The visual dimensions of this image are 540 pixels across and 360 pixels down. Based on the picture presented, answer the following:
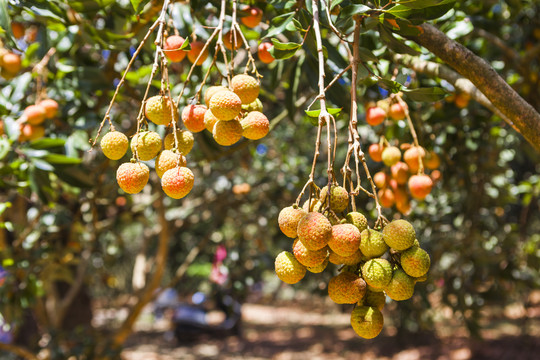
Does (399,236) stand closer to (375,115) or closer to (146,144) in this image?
(146,144)

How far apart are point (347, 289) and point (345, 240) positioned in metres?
0.10

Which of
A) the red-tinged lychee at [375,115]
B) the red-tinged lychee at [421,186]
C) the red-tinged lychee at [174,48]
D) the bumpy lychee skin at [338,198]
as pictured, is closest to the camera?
the bumpy lychee skin at [338,198]

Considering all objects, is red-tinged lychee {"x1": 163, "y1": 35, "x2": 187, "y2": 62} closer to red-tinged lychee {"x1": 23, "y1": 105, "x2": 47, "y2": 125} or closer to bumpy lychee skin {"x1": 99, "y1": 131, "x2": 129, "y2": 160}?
bumpy lychee skin {"x1": 99, "y1": 131, "x2": 129, "y2": 160}

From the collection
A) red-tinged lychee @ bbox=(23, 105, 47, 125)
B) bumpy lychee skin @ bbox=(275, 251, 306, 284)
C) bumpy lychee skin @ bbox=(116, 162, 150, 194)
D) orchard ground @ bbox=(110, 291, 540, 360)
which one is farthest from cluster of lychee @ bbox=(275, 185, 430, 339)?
orchard ground @ bbox=(110, 291, 540, 360)

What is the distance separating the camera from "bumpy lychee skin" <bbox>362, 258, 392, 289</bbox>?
789 mm

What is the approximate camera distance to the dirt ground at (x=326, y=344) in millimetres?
5876

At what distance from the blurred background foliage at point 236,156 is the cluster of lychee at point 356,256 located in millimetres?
370

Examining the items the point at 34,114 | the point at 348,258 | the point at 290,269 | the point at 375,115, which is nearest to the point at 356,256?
the point at 348,258

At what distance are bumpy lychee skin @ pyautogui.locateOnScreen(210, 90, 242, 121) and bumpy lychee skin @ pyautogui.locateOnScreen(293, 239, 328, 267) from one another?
Answer: 0.26 metres

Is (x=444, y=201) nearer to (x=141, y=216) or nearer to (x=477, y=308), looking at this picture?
(x=477, y=308)

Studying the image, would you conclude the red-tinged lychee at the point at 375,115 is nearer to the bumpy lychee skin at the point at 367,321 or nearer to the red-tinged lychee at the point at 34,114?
the bumpy lychee skin at the point at 367,321

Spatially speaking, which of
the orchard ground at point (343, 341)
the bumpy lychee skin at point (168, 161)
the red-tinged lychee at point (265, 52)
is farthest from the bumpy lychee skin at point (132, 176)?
the orchard ground at point (343, 341)

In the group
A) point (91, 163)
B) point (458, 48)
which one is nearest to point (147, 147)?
point (458, 48)

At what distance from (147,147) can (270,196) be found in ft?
8.17
